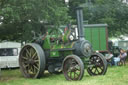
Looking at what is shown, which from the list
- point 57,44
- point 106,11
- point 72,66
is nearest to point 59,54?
point 57,44

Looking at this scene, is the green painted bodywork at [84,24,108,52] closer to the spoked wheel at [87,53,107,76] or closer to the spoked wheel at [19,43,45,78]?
the spoked wheel at [87,53,107,76]

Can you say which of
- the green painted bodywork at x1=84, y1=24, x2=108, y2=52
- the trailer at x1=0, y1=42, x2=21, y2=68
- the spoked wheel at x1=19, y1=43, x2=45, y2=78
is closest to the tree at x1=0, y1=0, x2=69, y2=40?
the spoked wheel at x1=19, y1=43, x2=45, y2=78

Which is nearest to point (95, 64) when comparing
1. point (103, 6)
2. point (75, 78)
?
point (75, 78)

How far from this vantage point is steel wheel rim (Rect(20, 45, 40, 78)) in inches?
378

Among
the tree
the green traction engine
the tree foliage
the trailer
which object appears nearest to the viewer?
the green traction engine

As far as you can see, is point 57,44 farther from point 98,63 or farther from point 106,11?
point 106,11

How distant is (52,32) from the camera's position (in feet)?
33.7

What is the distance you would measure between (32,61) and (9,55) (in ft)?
17.3

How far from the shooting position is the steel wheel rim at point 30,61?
9.61m

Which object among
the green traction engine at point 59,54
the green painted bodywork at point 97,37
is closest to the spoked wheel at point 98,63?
the green traction engine at point 59,54

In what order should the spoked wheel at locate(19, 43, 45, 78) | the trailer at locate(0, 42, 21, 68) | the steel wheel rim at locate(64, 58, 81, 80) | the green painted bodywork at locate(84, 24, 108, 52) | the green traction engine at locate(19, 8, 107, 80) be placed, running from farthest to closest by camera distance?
the green painted bodywork at locate(84, 24, 108, 52) → the trailer at locate(0, 42, 21, 68) → the spoked wheel at locate(19, 43, 45, 78) → the green traction engine at locate(19, 8, 107, 80) → the steel wheel rim at locate(64, 58, 81, 80)

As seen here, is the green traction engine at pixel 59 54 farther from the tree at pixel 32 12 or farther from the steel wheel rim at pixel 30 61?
the tree at pixel 32 12

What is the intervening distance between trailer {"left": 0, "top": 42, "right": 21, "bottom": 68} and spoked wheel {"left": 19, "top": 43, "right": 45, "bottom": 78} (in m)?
4.44

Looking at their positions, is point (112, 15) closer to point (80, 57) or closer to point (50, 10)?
point (50, 10)
